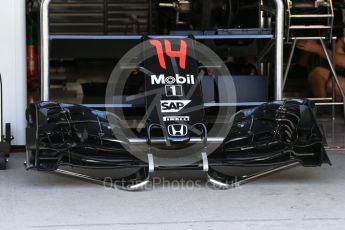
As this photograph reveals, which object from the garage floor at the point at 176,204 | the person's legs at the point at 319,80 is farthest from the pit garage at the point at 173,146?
the person's legs at the point at 319,80

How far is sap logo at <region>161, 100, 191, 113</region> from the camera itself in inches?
237

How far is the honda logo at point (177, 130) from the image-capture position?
19.2 feet

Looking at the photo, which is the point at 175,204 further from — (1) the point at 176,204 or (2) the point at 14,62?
(2) the point at 14,62

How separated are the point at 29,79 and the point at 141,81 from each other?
165 centimetres

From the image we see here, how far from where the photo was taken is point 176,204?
5461mm

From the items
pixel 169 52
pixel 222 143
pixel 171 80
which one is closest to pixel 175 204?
pixel 222 143

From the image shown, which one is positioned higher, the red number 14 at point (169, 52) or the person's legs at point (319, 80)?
the red number 14 at point (169, 52)

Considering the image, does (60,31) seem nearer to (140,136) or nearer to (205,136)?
(140,136)

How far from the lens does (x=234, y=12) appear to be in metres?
10.3

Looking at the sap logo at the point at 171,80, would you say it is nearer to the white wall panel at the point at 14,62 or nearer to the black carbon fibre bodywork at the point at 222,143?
the black carbon fibre bodywork at the point at 222,143

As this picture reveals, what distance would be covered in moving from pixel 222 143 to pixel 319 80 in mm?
4273

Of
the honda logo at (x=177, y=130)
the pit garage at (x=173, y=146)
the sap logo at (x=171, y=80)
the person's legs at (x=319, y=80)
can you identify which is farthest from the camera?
the person's legs at (x=319, y=80)

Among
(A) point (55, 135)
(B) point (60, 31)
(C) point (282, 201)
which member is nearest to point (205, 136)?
(C) point (282, 201)

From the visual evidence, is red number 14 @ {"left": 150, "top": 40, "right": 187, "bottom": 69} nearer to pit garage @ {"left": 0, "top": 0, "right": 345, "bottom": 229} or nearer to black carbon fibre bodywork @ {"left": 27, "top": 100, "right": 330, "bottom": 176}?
pit garage @ {"left": 0, "top": 0, "right": 345, "bottom": 229}
